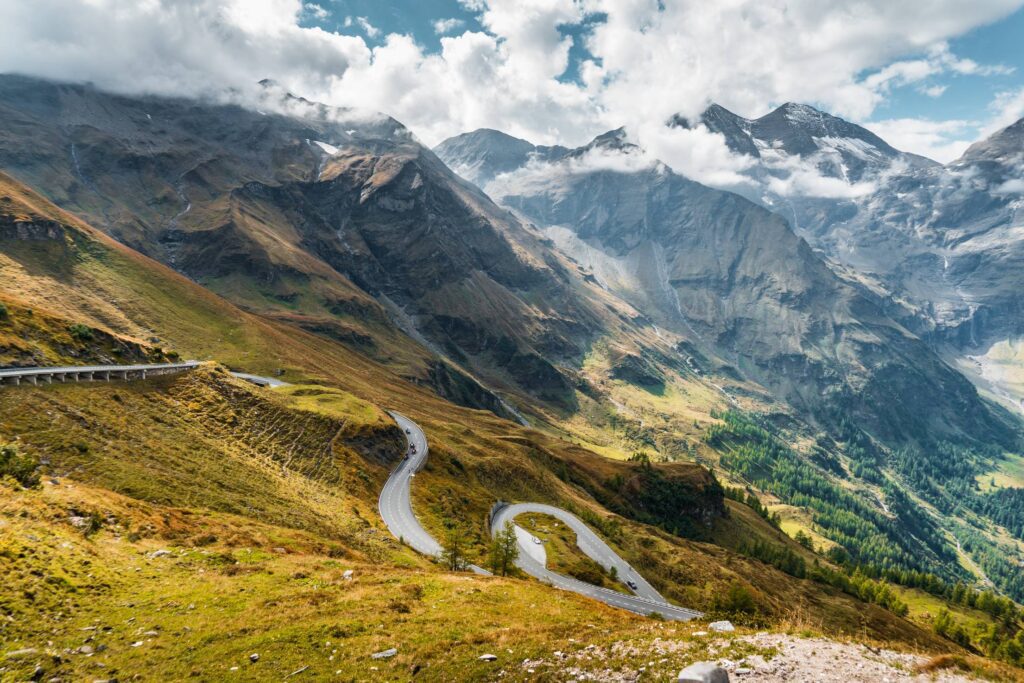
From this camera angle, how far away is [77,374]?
61.7m

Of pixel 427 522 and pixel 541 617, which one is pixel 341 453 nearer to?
pixel 427 522

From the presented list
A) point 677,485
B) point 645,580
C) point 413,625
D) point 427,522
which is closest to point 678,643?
point 413,625

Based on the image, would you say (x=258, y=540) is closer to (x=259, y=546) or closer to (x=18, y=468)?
(x=259, y=546)

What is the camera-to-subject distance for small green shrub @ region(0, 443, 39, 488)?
35.5 metres

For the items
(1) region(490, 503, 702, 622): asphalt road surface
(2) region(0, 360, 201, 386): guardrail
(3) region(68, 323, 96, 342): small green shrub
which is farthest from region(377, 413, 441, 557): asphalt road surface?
(3) region(68, 323, 96, 342): small green shrub

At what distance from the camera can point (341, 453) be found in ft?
272

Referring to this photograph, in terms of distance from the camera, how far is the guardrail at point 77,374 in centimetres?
5415

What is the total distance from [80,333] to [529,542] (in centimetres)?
7880

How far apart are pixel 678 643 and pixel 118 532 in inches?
1492

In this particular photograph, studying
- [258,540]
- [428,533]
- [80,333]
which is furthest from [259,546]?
[80,333]

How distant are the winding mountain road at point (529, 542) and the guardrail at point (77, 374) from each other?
127 ft

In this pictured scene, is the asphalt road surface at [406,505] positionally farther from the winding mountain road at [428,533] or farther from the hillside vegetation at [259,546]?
the hillside vegetation at [259,546]

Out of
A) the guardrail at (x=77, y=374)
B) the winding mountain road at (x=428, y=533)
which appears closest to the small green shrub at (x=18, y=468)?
the guardrail at (x=77, y=374)

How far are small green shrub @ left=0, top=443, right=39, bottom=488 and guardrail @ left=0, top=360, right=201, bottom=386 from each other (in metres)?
21.6
